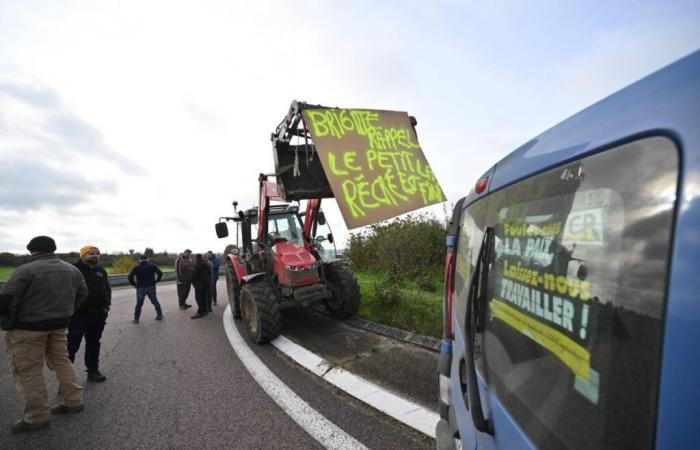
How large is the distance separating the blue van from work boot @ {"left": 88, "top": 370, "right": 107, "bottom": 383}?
4.55 m

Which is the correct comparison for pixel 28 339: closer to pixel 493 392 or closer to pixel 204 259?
pixel 493 392

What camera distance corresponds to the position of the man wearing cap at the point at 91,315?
13.1ft

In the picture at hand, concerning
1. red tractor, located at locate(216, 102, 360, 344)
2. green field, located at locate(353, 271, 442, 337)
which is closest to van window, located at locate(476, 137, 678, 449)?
red tractor, located at locate(216, 102, 360, 344)

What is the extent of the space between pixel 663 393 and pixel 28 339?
4.69m

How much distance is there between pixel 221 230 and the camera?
7020mm

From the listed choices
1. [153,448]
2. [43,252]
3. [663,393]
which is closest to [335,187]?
[663,393]

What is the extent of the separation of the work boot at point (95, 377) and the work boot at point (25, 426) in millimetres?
964

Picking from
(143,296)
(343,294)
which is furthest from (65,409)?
(143,296)

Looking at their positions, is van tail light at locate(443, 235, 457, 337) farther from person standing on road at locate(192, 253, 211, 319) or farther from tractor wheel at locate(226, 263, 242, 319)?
person standing on road at locate(192, 253, 211, 319)

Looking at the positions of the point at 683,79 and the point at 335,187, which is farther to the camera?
the point at 335,187

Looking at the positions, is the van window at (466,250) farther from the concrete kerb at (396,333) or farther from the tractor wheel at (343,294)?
the tractor wheel at (343,294)

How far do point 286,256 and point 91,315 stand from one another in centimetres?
278

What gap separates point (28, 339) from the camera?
10.4 ft

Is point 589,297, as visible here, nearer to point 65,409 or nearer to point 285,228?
point 65,409
